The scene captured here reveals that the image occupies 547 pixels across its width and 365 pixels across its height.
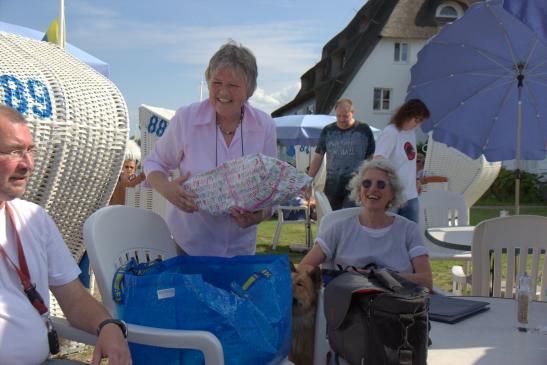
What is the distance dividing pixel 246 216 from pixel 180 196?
0.28 meters

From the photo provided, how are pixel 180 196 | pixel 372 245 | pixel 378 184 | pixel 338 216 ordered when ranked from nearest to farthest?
1. pixel 180 196
2. pixel 372 245
3. pixel 378 184
4. pixel 338 216

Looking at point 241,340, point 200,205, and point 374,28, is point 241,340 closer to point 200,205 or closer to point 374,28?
point 200,205

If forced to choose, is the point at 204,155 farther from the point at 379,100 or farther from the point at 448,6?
the point at 448,6

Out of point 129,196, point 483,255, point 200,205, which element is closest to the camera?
point 200,205

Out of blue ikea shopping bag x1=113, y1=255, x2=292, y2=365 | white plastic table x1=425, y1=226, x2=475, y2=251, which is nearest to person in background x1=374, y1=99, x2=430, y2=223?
white plastic table x1=425, y1=226, x2=475, y2=251

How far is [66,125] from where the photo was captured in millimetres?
2834

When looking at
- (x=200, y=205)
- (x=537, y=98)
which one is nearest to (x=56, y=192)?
(x=200, y=205)

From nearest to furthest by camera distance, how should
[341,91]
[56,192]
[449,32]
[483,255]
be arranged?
1. [56,192]
2. [483,255]
3. [449,32]
4. [341,91]

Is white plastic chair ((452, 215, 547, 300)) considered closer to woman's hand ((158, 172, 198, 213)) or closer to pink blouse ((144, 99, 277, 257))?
pink blouse ((144, 99, 277, 257))

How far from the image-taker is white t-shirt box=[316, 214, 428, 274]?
2975mm

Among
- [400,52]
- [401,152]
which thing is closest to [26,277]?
[401,152]

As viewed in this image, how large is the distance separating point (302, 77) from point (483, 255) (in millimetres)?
36193

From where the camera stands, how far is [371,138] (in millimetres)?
6023

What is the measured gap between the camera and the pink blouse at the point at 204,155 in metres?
2.45
